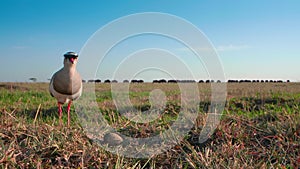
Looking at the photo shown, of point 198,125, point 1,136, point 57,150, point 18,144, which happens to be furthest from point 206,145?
point 1,136

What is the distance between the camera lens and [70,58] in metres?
4.61

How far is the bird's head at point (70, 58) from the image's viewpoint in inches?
181

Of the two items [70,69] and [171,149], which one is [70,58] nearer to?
[70,69]

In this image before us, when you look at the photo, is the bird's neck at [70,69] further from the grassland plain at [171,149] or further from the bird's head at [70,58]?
the grassland plain at [171,149]

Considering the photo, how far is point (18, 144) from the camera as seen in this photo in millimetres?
2805

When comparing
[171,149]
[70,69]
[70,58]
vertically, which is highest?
[70,58]

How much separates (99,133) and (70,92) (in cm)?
175

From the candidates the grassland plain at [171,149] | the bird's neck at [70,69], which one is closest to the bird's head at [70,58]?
the bird's neck at [70,69]

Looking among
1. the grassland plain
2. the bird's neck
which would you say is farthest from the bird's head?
the grassland plain

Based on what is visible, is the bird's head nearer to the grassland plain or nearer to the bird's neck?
the bird's neck

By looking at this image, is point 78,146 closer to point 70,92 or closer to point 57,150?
point 57,150

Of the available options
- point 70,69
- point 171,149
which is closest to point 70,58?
point 70,69

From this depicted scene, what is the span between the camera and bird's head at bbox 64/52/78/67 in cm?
461

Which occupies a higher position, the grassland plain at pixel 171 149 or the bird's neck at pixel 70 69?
the bird's neck at pixel 70 69
